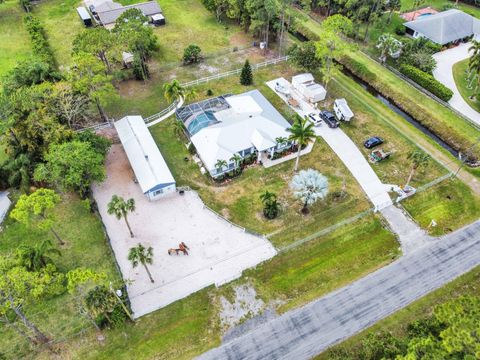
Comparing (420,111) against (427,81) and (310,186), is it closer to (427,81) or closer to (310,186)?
(427,81)

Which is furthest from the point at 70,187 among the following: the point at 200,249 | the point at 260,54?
the point at 260,54

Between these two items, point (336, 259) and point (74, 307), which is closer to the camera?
point (74, 307)

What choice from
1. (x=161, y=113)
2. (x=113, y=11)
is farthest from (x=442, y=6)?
(x=113, y=11)

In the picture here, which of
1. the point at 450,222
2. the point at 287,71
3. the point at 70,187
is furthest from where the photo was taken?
the point at 287,71

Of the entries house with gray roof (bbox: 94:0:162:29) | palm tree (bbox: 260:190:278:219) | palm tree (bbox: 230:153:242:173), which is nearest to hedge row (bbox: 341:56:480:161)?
palm tree (bbox: 260:190:278:219)

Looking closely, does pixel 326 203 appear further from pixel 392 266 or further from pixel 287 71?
pixel 287 71

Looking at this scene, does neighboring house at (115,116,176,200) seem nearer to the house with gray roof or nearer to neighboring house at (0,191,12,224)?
neighboring house at (0,191,12,224)
